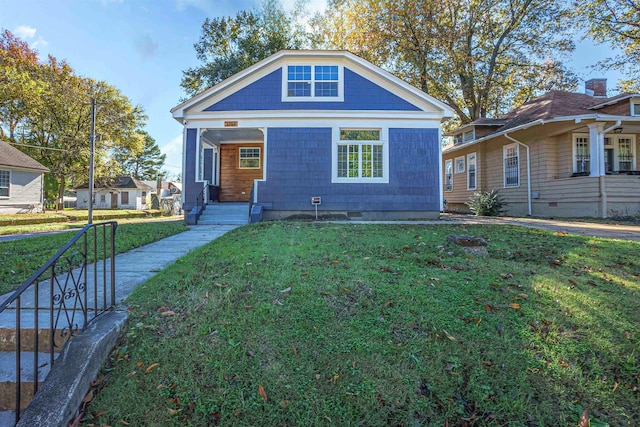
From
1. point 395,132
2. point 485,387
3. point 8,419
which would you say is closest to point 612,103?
point 395,132

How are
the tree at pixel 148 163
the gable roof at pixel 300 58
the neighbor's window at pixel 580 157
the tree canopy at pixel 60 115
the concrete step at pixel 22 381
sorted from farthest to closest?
the tree at pixel 148 163, the tree canopy at pixel 60 115, the neighbor's window at pixel 580 157, the gable roof at pixel 300 58, the concrete step at pixel 22 381

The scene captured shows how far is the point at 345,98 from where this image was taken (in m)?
11.1

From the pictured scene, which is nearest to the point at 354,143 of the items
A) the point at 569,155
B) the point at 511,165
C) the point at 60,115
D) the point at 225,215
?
the point at 225,215

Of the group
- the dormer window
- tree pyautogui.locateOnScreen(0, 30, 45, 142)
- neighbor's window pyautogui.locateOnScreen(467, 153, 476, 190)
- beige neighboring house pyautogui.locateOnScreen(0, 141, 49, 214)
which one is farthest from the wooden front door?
tree pyautogui.locateOnScreen(0, 30, 45, 142)

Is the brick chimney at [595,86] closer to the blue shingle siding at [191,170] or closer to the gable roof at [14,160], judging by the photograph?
the blue shingle siding at [191,170]

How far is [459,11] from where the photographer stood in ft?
58.3

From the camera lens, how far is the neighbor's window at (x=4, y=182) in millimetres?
17750

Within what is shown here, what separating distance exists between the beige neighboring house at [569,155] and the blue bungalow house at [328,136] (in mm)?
5225

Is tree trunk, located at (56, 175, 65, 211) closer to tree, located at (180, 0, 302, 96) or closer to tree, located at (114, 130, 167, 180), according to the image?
tree, located at (180, 0, 302, 96)

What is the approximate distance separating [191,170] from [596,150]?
48.8 ft

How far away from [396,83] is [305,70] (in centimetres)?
335

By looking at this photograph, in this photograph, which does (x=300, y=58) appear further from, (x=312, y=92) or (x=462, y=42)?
(x=462, y=42)

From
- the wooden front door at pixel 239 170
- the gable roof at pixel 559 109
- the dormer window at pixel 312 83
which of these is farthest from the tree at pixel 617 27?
the wooden front door at pixel 239 170

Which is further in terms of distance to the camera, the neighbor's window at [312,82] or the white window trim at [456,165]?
the white window trim at [456,165]
